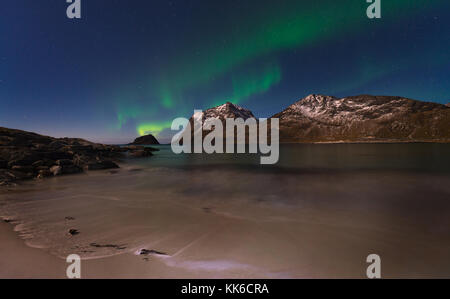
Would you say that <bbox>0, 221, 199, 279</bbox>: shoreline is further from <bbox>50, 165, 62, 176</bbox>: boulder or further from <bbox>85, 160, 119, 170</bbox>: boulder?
<bbox>85, 160, 119, 170</bbox>: boulder

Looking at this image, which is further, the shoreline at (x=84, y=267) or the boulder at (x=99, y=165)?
the boulder at (x=99, y=165)

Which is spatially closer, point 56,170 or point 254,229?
point 254,229

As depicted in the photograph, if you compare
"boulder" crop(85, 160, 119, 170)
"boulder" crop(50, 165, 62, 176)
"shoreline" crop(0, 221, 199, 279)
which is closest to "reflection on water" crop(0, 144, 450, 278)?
"shoreline" crop(0, 221, 199, 279)

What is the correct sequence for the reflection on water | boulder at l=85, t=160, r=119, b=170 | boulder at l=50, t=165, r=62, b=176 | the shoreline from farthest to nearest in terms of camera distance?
boulder at l=85, t=160, r=119, b=170
boulder at l=50, t=165, r=62, b=176
the reflection on water
the shoreline

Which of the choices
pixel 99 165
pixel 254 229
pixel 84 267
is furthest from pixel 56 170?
pixel 254 229

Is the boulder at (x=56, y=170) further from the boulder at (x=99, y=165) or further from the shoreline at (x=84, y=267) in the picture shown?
the shoreline at (x=84, y=267)

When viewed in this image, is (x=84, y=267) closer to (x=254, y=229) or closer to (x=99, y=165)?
(x=254, y=229)

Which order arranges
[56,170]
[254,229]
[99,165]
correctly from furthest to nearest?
[99,165]
[56,170]
[254,229]

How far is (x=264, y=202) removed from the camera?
34.3 feet

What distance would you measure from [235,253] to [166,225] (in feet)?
11.3

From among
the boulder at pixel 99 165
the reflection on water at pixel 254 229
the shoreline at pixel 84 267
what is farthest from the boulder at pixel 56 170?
the shoreline at pixel 84 267

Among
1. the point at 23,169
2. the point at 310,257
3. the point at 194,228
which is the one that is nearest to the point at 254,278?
the point at 310,257
